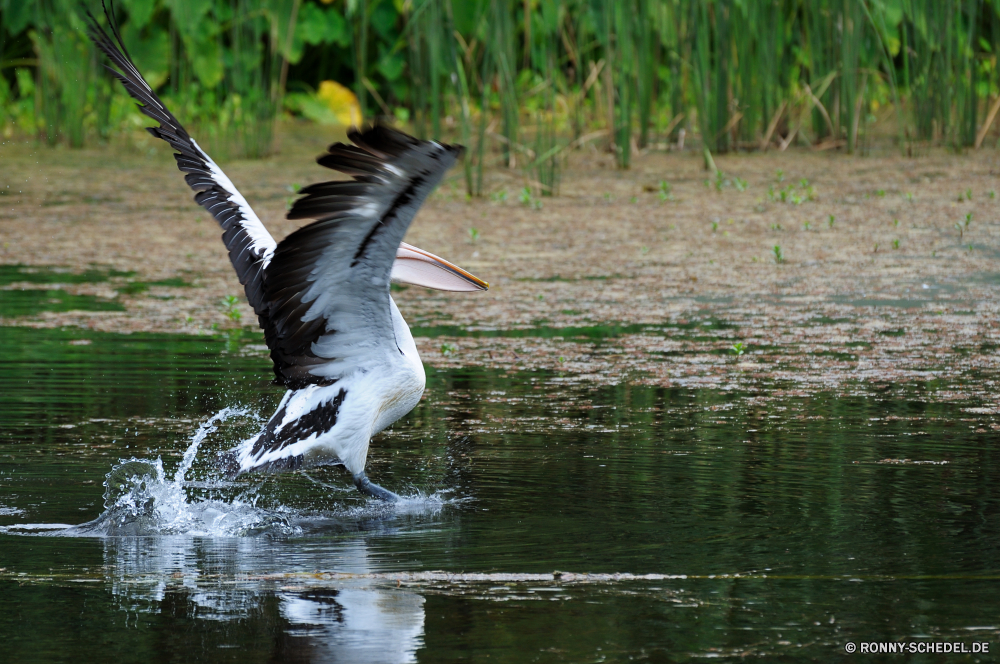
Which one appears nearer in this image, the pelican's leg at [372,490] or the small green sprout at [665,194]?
the pelican's leg at [372,490]

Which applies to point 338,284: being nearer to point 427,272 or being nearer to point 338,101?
point 427,272

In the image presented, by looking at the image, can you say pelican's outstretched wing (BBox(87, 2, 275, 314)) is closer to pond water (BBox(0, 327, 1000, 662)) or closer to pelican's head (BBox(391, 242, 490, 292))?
pelican's head (BBox(391, 242, 490, 292))

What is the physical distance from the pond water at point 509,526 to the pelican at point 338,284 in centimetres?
21

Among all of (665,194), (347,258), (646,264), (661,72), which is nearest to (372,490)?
(347,258)

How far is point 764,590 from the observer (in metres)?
3.31

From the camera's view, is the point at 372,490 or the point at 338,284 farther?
the point at 372,490

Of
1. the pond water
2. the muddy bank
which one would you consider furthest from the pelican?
the muddy bank

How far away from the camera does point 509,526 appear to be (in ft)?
13.0

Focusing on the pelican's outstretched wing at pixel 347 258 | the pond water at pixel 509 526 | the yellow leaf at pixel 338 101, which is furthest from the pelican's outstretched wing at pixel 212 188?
the yellow leaf at pixel 338 101

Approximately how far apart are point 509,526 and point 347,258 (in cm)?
88

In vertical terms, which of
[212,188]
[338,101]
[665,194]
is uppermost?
[338,101]

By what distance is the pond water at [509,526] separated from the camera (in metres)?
3.04

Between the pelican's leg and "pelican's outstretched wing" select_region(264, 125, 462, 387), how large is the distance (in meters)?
0.36

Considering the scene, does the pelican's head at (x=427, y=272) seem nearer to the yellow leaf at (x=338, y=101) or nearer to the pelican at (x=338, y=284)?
the pelican at (x=338, y=284)
